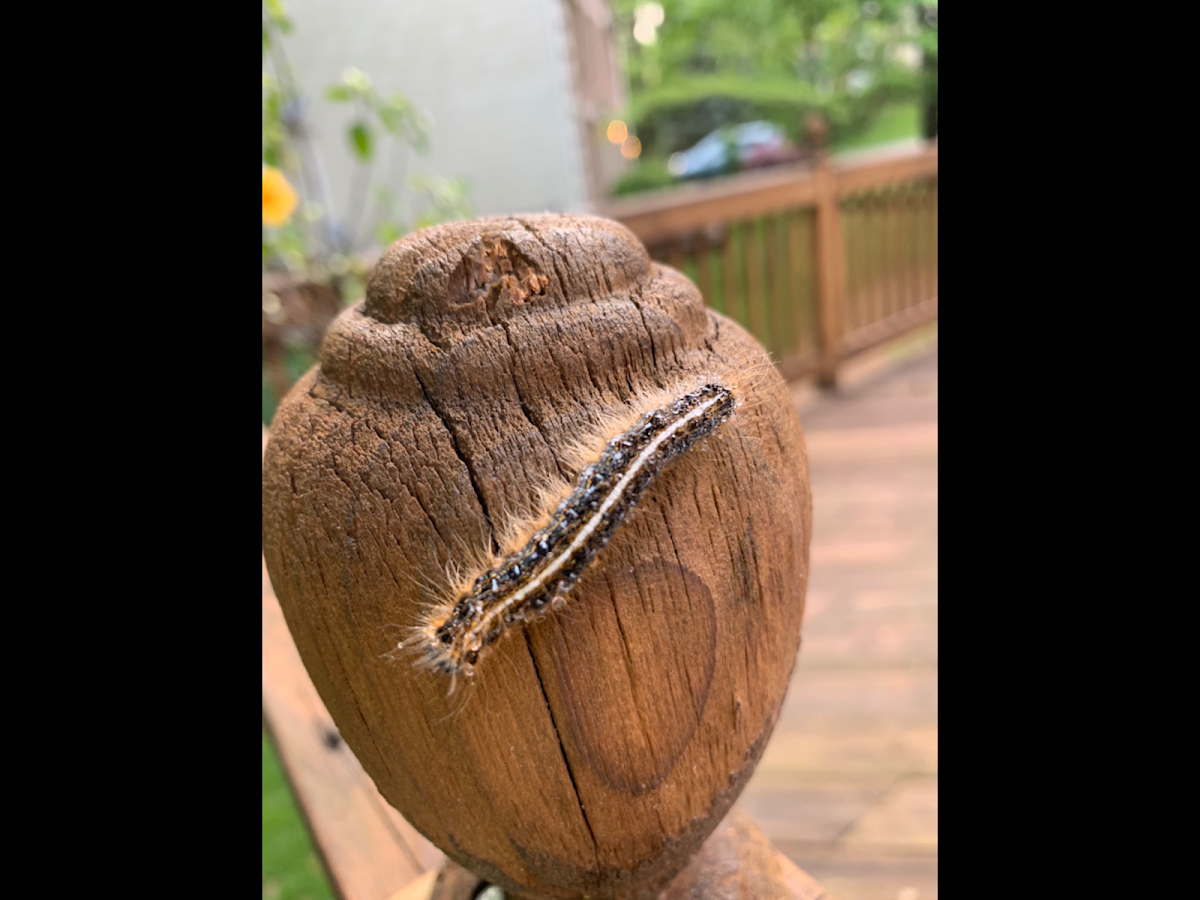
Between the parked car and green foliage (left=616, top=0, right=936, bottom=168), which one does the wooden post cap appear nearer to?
green foliage (left=616, top=0, right=936, bottom=168)

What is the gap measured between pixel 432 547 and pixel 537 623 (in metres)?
0.11

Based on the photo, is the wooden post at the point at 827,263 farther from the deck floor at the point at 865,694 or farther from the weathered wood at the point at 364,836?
the weathered wood at the point at 364,836

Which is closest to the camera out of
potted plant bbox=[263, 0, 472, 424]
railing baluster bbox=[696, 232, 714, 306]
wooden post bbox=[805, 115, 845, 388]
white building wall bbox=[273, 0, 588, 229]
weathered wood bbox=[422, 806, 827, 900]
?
weathered wood bbox=[422, 806, 827, 900]

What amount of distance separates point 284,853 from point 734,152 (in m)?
5.44

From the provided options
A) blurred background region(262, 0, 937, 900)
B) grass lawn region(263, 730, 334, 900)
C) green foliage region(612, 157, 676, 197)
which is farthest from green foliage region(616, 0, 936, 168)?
grass lawn region(263, 730, 334, 900)

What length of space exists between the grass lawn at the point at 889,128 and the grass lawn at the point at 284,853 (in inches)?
115

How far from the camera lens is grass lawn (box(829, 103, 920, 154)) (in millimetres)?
2777

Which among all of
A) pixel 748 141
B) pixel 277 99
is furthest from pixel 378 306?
pixel 748 141

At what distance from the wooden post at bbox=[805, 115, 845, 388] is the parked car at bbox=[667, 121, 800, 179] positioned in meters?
0.78

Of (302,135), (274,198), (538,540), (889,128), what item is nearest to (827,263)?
(889,128)

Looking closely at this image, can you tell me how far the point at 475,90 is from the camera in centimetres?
484

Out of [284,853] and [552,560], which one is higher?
[552,560]

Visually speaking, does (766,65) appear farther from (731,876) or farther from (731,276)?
(731,876)

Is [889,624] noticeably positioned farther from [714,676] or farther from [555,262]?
[555,262]
